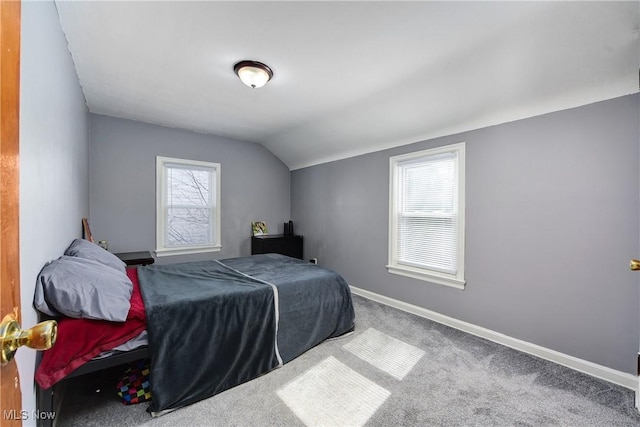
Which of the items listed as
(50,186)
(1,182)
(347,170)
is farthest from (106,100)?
(1,182)

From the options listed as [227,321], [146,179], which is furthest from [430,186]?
[146,179]

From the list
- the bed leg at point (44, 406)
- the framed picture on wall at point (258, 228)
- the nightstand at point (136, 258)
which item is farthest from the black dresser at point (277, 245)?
the bed leg at point (44, 406)

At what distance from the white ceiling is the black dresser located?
Answer: 228 centimetres

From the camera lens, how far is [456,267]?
2904mm

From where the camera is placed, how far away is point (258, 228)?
491cm

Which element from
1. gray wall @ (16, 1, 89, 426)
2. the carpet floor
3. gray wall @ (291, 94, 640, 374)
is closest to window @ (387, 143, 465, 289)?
gray wall @ (291, 94, 640, 374)

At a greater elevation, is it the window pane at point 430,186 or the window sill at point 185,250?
the window pane at point 430,186

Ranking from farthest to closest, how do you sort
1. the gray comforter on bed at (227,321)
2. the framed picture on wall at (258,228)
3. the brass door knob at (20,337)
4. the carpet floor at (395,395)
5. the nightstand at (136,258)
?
the framed picture on wall at (258,228) < the nightstand at (136,258) < the gray comforter on bed at (227,321) < the carpet floor at (395,395) < the brass door knob at (20,337)

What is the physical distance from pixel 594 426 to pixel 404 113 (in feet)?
9.26

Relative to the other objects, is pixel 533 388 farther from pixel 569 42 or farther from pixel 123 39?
pixel 123 39

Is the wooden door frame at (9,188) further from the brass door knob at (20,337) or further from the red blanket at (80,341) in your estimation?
the red blanket at (80,341)

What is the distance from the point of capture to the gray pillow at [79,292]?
4.50 ft

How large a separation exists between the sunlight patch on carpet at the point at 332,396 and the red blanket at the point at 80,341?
3.51 ft

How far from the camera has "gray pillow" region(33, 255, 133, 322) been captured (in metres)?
1.37
